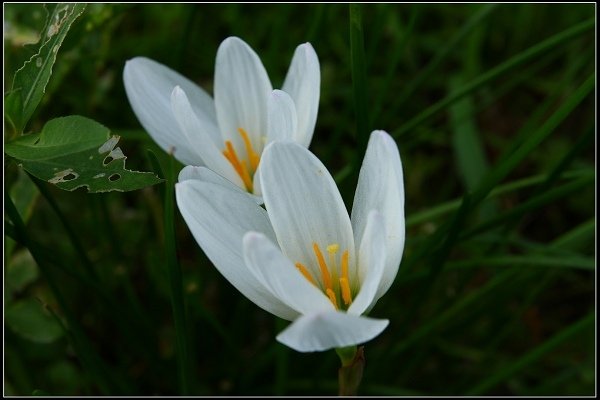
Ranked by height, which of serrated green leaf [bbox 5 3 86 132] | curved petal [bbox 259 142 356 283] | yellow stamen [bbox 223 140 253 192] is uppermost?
serrated green leaf [bbox 5 3 86 132]

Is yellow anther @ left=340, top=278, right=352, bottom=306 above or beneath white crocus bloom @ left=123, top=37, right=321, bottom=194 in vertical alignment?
beneath

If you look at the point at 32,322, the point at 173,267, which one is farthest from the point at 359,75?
the point at 32,322

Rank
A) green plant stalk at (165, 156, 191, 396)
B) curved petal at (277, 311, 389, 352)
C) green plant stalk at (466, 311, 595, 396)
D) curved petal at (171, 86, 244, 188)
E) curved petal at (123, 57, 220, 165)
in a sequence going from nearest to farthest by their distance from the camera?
curved petal at (277, 311, 389, 352) → green plant stalk at (165, 156, 191, 396) → curved petal at (171, 86, 244, 188) → curved petal at (123, 57, 220, 165) → green plant stalk at (466, 311, 595, 396)

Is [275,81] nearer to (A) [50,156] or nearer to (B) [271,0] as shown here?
(B) [271,0]

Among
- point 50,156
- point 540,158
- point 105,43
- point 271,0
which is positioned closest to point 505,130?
point 540,158

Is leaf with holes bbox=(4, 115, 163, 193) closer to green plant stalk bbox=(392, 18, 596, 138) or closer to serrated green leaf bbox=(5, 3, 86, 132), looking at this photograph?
Result: serrated green leaf bbox=(5, 3, 86, 132)

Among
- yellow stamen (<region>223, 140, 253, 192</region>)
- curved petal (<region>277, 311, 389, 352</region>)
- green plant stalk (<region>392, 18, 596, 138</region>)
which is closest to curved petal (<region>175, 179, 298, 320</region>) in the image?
curved petal (<region>277, 311, 389, 352</region>)

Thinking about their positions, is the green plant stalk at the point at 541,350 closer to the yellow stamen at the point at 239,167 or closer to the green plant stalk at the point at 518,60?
the green plant stalk at the point at 518,60
